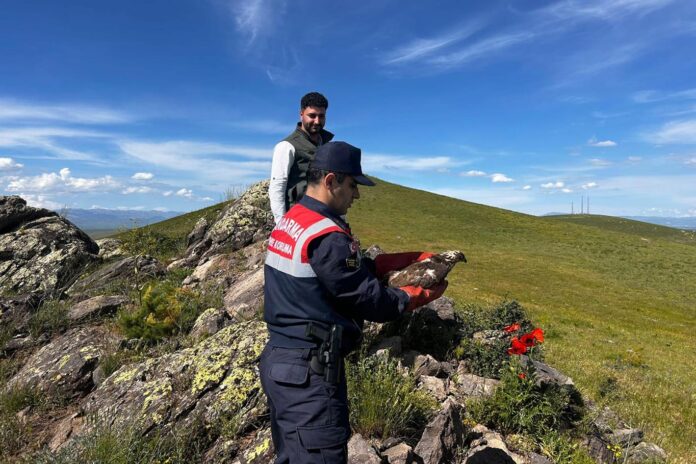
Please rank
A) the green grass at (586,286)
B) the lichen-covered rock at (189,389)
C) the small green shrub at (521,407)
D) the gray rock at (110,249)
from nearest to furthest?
the lichen-covered rock at (189,389)
the small green shrub at (521,407)
the green grass at (586,286)
the gray rock at (110,249)

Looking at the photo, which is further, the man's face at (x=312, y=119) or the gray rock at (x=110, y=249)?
the gray rock at (x=110, y=249)

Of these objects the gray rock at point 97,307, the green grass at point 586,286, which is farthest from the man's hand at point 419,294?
the gray rock at point 97,307

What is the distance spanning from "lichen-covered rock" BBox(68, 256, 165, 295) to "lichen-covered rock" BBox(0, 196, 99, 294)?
554mm

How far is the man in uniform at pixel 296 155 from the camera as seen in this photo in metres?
6.42

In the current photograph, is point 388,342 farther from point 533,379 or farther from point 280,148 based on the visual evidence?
point 280,148

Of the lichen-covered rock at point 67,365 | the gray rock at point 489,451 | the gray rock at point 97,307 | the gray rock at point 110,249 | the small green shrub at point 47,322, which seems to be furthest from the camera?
the gray rock at point 110,249

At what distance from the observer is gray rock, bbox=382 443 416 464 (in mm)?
4398

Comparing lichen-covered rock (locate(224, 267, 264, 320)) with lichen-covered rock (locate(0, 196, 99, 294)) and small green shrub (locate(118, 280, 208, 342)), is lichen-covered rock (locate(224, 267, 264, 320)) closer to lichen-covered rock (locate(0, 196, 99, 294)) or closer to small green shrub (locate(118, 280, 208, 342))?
Answer: small green shrub (locate(118, 280, 208, 342))

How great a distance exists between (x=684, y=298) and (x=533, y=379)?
35312mm

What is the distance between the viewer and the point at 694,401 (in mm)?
10969

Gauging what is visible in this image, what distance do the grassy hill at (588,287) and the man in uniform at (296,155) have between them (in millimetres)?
7304

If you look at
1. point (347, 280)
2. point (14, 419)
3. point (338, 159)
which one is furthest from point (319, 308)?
point (14, 419)

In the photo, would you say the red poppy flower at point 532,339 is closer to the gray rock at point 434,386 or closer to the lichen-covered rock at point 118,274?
the gray rock at point 434,386

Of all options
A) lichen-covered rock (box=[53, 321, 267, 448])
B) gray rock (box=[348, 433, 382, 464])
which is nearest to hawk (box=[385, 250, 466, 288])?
gray rock (box=[348, 433, 382, 464])
